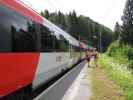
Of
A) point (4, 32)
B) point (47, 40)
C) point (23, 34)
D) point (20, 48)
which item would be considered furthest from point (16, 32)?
point (47, 40)

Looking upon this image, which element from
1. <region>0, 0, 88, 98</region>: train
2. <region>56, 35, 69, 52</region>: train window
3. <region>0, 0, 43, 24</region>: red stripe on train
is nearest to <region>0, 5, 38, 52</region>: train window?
<region>0, 0, 88, 98</region>: train

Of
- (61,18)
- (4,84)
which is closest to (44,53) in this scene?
(4,84)

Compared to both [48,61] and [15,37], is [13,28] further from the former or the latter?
[48,61]

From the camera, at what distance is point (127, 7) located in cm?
11662

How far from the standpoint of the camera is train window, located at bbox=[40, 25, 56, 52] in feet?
53.5

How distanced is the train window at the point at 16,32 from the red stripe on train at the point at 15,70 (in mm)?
208

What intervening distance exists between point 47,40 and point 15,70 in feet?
21.6

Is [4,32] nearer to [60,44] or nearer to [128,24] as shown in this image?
[60,44]

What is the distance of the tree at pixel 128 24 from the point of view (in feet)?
342

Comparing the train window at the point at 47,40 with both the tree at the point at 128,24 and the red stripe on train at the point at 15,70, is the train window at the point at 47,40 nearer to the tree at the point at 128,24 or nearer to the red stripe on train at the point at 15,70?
the red stripe on train at the point at 15,70

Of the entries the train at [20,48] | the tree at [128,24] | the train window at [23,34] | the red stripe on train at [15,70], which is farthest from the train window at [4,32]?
the tree at [128,24]

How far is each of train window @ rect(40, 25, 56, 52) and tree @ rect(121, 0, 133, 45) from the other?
82.7 meters

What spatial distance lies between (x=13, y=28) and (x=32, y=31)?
2844 millimetres

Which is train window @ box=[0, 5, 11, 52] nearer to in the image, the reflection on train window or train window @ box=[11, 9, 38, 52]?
the reflection on train window
